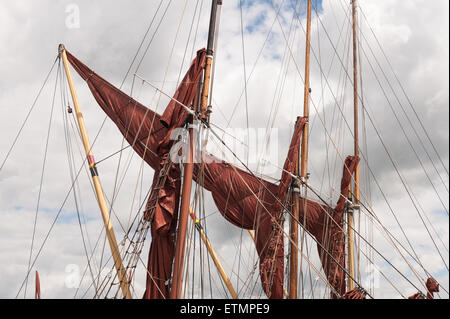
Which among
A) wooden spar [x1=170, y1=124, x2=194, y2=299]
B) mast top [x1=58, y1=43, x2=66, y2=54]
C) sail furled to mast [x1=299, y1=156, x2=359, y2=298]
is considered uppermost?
mast top [x1=58, y1=43, x2=66, y2=54]

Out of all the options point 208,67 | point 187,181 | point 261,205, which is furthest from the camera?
point 261,205

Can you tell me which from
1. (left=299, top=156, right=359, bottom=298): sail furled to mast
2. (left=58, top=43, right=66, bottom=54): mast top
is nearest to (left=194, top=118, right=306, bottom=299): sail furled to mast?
(left=299, top=156, right=359, bottom=298): sail furled to mast

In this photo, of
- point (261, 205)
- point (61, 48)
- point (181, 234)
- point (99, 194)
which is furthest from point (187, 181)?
point (61, 48)

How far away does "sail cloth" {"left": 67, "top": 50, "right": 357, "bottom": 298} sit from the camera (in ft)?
47.0

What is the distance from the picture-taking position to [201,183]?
712 inches

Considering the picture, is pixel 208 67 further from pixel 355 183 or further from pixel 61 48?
pixel 355 183

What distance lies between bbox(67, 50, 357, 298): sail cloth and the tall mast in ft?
1.20

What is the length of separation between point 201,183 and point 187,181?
516 cm

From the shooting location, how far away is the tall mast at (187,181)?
40.8ft

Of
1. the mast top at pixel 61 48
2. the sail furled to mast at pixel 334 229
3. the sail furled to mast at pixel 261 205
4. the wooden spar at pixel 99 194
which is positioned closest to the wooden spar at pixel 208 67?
the wooden spar at pixel 99 194

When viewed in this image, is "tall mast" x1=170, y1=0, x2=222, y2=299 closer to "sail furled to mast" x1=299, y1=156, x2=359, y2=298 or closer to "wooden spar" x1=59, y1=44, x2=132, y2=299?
"wooden spar" x1=59, y1=44, x2=132, y2=299
